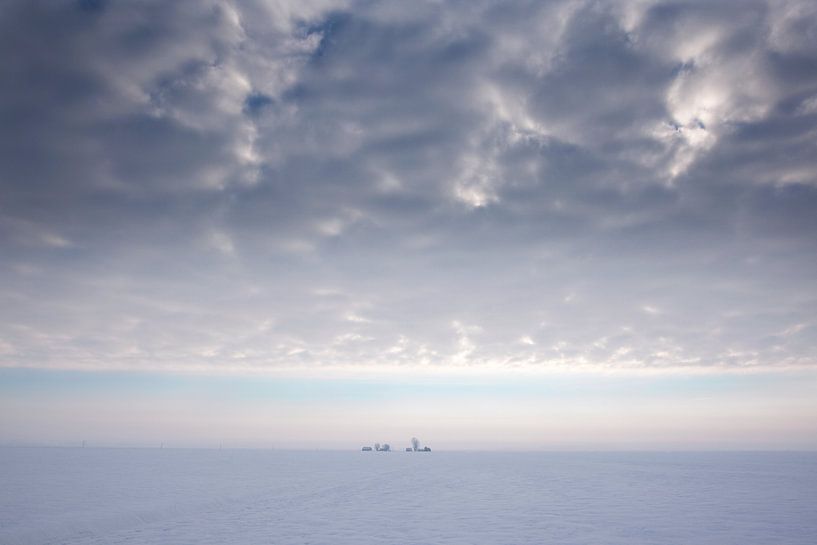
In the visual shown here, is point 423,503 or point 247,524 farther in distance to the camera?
point 423,503

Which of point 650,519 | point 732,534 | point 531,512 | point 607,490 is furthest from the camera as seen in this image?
point 607,490

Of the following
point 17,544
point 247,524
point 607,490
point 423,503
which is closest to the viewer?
point 17,544

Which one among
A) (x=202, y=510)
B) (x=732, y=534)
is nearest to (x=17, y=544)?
(x=202, y=510)

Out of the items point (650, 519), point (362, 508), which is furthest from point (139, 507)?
point (650, 519)

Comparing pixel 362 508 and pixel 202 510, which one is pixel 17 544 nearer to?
pixel 202 510

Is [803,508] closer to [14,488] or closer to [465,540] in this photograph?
[465,540]

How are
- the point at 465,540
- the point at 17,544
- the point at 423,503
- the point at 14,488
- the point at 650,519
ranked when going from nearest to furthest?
the point at 17,544 < the point at 465,540 < the point at 650,519 < the point at 423,503 < the point at 14,488

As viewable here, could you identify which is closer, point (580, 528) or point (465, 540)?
point (465, 540)

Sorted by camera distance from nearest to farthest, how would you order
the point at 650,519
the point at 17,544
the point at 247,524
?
the point at 17,544, the point at 247,524, the point at 650,519
